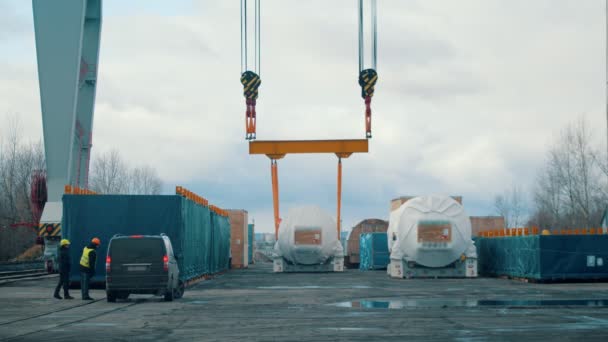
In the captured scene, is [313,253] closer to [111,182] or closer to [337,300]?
[337,300]

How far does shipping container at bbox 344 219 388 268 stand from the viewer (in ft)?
197

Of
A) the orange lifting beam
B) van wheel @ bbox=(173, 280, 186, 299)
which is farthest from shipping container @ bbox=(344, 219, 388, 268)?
van wheel @ bbox=(173, 280, 186, 299)

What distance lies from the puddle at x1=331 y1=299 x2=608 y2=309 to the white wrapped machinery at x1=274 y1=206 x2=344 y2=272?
819 inches

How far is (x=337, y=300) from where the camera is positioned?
2364 centimetres

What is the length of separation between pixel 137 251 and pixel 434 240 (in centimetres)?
1675

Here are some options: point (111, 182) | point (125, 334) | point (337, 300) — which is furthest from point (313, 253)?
point (111, 182)

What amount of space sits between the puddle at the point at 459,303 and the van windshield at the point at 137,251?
4850 millimetres

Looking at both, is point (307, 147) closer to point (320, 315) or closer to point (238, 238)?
point (238, 238)

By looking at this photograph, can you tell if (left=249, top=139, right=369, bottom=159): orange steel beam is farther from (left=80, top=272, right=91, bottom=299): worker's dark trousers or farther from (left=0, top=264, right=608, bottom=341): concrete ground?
(left=80, top=272, right=91, bottom=299): worker's dark trousers

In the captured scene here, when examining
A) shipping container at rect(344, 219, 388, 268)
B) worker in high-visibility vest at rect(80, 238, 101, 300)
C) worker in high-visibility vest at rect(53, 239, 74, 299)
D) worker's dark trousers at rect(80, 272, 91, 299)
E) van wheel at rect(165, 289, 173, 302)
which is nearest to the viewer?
van wheel at rect(165, 289, 173, 302)

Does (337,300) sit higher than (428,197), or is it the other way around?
(428,197)

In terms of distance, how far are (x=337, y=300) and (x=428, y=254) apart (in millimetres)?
13639

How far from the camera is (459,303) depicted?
21891 millimetres

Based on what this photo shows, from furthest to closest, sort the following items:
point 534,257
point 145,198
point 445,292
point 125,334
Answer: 1. point 534,257
2. point 145,198
3. point 445,292
4. point 125,334
